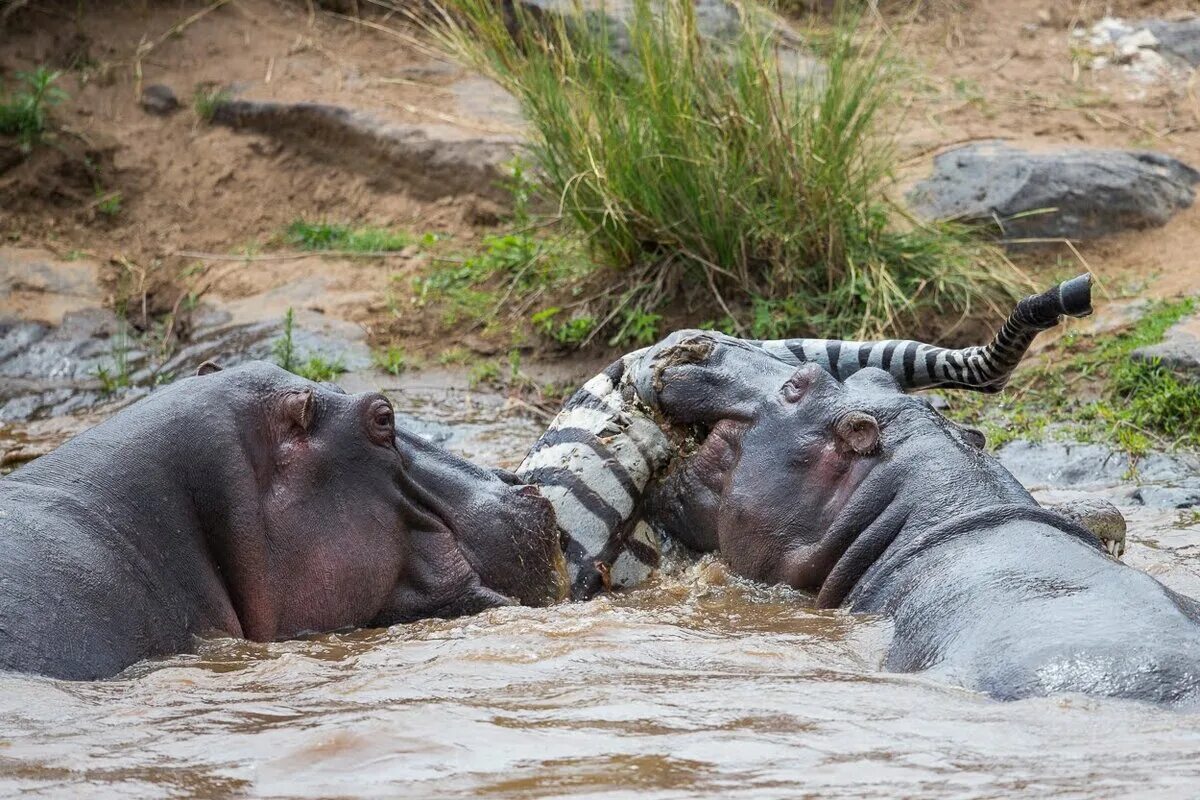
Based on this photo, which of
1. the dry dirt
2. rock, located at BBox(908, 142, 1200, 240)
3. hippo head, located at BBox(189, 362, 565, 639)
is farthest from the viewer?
the dry dirt

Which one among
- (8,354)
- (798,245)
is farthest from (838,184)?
(8,354)

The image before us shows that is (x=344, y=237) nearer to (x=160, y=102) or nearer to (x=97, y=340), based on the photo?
(x=97, y=340)

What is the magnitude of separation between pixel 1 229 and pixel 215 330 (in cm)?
222

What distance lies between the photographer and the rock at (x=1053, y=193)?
894 centimetres

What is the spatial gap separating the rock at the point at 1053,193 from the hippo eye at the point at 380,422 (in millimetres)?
5279

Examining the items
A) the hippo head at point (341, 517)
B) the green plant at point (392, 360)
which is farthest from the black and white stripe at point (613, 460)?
the green plant at point (392, 360)

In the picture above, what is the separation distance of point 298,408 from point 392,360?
4275mm

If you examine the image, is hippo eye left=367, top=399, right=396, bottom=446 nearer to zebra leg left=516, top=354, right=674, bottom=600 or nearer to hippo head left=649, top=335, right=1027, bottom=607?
zebra leg left=516, top=354, right=674, bottom=600

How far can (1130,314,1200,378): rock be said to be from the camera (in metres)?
7.10

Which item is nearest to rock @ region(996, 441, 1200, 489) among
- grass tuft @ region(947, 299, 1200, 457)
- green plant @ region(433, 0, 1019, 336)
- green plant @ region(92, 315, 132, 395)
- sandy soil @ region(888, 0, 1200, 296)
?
grass tuft @ region(947, 299, 1200, 457)

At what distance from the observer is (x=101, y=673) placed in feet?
11.5

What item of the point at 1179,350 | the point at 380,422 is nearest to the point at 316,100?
the point at 1179,350

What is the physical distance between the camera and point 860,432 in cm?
452

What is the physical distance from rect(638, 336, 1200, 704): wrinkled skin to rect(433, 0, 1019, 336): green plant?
2.78 meters
